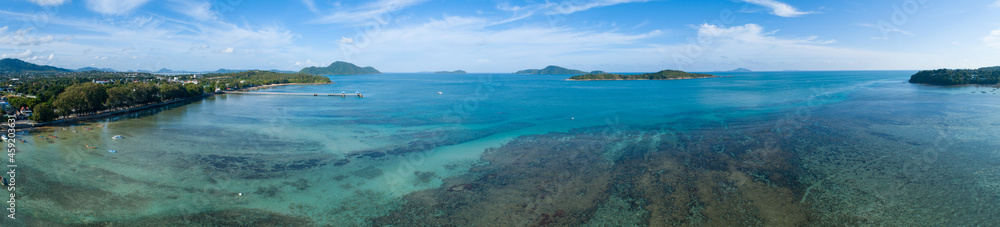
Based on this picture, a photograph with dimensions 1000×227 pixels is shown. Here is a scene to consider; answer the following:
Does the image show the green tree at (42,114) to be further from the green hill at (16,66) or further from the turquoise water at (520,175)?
the green hill at (16,66)

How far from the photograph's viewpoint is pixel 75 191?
45.4ft

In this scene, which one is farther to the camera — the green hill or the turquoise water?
the green hill

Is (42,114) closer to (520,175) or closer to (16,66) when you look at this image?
(520,175)

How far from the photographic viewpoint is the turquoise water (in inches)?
470

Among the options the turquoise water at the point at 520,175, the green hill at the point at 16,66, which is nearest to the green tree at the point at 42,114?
the turquoise water at the point at 520,175

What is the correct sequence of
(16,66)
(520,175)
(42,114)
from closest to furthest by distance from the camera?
(520,175) < (42,114) < (16,66)

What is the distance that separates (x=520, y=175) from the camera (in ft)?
51.9

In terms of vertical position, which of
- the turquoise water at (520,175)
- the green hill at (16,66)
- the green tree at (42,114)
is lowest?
the turquoise water at (520,175)

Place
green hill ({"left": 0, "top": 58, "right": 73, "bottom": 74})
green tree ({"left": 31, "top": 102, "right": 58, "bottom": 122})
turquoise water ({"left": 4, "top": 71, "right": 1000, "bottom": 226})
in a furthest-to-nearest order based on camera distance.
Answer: green hill ({"left": 0, "top": 58, "right": 73, "bottom": 74})
green tree ({"left": 31, "top": 102, "right": 58, "bottom": 122})
turquoise water ({"left": 4, "top": 71, "right": 1000, "bottom": 226})

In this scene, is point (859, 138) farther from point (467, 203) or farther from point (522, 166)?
point (467, 203)

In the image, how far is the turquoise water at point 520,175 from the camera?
11.9m

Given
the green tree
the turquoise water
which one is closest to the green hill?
the green tree

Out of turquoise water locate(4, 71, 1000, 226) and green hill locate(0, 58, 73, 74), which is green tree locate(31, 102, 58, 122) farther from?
green hill locate(0, 58, 73, 74)

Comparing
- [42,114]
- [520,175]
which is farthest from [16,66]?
[520,175]
